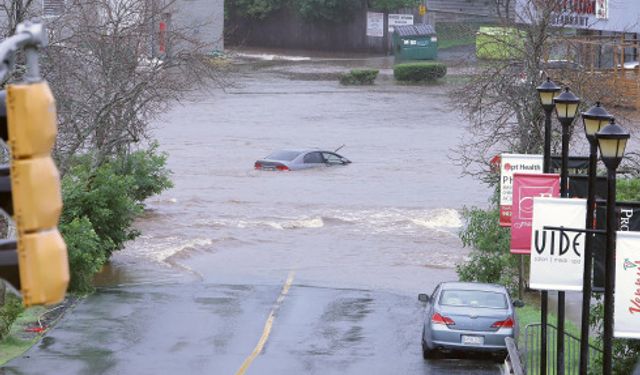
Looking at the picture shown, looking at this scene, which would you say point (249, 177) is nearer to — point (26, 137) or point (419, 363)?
point (419, 363)

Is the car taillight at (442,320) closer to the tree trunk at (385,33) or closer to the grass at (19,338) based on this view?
the grass at (19,338)

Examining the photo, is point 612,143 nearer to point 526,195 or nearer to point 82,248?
point 526,195

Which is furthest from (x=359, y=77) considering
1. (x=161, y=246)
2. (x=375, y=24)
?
(x=161, y=246)

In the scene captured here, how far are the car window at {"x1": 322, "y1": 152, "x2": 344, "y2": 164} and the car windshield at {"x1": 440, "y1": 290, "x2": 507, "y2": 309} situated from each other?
24424 mm

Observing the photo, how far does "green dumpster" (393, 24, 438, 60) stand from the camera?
7750cm

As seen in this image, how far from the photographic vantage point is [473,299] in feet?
64.2

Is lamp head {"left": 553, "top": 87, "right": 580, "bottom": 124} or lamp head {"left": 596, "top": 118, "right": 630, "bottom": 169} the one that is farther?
lamp head {"left": 553, "top": 87, "right": 580, "bottom": 124}

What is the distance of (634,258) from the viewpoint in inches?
483

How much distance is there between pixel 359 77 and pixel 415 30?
11507mm

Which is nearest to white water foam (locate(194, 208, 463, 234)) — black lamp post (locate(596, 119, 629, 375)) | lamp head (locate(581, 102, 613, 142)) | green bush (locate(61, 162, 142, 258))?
green bush (locate(61, 162, 142, 258))

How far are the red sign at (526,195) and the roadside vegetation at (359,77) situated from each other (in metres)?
50.4

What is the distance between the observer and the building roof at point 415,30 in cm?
7756

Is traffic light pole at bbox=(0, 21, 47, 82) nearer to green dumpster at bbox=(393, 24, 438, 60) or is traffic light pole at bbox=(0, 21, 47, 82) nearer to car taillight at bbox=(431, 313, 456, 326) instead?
car taillight at bbox=(431, 313, 456, 326)

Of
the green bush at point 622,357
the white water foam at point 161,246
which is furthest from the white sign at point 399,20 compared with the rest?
the green bush at point 622,357
